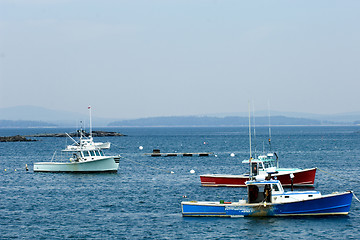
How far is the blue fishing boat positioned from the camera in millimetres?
36969

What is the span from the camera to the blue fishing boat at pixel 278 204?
37.0 meters

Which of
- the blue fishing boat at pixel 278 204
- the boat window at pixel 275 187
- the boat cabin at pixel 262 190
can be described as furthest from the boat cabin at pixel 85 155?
the boat window at pixel 275 187

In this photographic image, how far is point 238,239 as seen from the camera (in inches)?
1302

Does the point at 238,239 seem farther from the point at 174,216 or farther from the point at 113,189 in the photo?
the point at 113,189

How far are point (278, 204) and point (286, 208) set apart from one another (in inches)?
25.8

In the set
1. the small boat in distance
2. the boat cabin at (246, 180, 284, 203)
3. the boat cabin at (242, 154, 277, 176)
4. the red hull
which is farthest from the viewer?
the red hull

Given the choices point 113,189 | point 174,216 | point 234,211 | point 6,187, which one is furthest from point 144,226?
point 6,187

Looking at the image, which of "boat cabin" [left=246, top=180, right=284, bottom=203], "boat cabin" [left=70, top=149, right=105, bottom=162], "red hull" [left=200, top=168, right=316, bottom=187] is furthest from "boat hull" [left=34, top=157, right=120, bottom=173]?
"boat cabin" [left=246, top=180, right=284, bottom=203]

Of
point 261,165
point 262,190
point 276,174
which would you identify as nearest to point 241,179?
point 261,165

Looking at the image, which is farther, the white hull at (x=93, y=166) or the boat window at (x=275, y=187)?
the white hull at (x=93, y=166)

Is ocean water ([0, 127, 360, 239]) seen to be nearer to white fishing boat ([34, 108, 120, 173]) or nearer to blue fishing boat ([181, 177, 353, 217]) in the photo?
blue fishing boat ([181, 177, 353, 217])

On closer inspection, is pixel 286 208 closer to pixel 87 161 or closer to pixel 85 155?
pixel 87 161

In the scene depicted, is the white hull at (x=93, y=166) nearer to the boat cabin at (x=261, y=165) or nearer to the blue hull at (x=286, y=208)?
the boat cabin at (x=261, y=165)

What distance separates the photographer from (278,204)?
1453 inches
